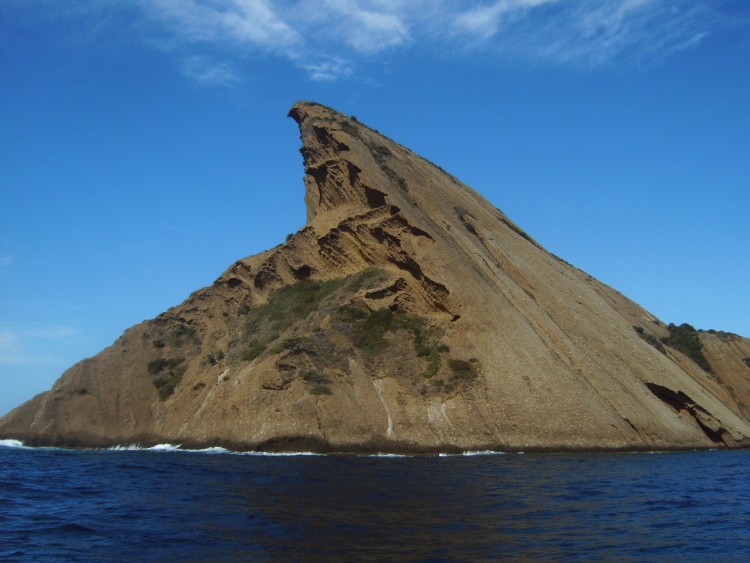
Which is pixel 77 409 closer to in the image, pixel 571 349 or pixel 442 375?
pixel 442 375

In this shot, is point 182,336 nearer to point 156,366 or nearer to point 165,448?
point 156,366

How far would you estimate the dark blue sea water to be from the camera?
14984mm

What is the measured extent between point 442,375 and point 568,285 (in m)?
17.3

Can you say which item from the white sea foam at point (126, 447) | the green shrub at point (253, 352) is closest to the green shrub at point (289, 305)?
the green shrub at point (253, 352)

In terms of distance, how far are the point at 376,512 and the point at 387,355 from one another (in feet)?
86.3

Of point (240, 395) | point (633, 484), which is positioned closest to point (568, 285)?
point (240, 395)

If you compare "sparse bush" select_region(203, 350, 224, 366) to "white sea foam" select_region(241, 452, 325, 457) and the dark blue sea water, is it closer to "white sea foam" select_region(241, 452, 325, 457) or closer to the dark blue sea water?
"white sea foam" select_region(241, 452, 325, 457)

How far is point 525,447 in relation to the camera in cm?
3834

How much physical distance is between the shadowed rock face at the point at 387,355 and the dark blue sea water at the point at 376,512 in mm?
8313

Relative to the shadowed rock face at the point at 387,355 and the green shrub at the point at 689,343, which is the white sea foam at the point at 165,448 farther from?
the green shrub at the point at 689,343

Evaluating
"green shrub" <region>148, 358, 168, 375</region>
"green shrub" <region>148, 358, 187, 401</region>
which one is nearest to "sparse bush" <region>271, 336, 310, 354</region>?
"green shrub" <region>148, 358, 187, 401</region>

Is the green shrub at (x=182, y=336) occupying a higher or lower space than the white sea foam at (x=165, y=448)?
higher

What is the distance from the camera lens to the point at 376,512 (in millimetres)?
19078

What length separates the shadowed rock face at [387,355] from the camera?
40.2 meters
